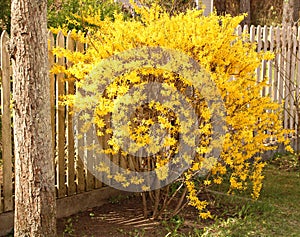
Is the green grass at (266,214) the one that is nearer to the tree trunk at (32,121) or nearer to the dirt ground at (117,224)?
the dirt ground at (117,224)

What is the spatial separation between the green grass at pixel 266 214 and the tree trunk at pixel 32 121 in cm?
138

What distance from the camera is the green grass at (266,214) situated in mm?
4680

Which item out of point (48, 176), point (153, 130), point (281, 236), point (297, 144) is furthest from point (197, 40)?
point (297, 144)

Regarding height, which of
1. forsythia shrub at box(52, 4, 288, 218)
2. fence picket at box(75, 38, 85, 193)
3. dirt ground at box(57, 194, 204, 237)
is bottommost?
dirt ground at box(57, 194, 204, 237)

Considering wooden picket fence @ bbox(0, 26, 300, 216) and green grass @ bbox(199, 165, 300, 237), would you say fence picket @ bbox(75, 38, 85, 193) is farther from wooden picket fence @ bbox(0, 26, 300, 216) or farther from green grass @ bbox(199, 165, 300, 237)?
green grass @ bbox(199, 165, 300, 237)

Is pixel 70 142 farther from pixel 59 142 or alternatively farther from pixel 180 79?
pixel 180 79

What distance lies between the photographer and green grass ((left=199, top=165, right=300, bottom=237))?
4.68 metres

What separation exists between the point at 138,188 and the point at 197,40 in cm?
164

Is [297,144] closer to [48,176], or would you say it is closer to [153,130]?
[153,130]

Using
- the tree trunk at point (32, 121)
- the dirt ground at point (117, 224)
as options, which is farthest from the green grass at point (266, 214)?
the tree trunk at point (32, 121)

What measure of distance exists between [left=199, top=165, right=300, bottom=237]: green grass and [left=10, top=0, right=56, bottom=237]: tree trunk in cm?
138

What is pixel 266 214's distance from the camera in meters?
5.14

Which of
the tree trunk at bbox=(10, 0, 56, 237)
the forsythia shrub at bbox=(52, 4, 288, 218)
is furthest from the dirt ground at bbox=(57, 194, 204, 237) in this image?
the tree trunk at bbox=(10, 0, 56, 237)

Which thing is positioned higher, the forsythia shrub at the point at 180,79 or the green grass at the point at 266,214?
the forsythia shrub at the point at 180,79
